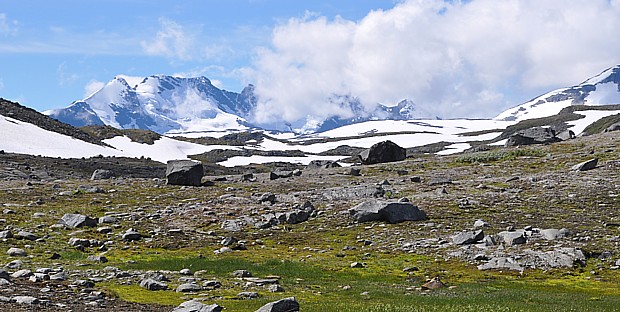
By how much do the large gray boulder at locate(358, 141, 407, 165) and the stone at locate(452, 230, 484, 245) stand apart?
4727 centimetres

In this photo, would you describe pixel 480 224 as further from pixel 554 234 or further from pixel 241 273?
pixel 241 273

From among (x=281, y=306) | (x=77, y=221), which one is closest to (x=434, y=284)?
(x=281, y=306)

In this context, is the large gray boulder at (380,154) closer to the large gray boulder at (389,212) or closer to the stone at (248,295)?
the large gray boulder at (389,212)

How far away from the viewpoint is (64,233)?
1518 inches

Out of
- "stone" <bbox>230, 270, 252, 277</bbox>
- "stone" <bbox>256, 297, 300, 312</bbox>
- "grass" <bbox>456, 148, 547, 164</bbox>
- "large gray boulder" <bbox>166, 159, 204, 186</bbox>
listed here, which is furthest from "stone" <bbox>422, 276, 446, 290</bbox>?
"grass" <bbox>456, 148, 547, 164</bbox>

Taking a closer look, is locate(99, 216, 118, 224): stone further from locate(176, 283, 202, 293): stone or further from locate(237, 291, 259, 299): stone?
locate(237, 291, 259, 299): stone

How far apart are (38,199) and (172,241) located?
697 inches

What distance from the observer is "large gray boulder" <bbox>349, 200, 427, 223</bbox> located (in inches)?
1606

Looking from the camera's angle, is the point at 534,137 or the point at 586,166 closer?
the point at 586,166

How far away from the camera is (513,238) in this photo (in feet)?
112

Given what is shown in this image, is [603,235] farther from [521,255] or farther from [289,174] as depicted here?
[289,174]

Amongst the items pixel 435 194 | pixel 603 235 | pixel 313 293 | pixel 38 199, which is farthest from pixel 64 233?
pixel 603 235

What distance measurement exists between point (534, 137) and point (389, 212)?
178ft

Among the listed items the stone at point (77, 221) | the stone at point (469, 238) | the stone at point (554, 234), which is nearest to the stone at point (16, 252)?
the stone at point (77, 221)
